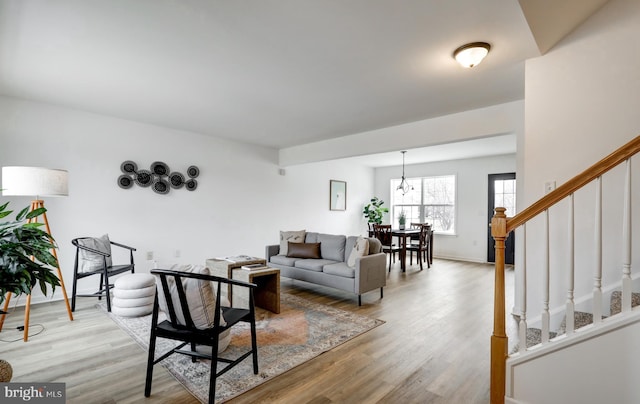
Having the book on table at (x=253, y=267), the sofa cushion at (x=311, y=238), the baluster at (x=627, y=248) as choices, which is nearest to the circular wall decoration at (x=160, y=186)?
the book on table at (x=253, y=267)

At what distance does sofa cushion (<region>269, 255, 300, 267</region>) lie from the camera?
4.66 metres

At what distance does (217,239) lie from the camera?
552 centimetres

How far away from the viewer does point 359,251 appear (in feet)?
13.1

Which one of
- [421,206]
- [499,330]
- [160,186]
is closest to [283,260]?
[160,186]

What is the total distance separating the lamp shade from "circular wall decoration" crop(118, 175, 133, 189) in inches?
51.5

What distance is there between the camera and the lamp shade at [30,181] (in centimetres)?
282

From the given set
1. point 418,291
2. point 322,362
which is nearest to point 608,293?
point 322,362

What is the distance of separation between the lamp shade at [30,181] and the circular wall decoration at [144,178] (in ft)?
4.79

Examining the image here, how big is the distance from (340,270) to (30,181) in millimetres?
3392

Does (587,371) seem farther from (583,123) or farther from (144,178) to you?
(144,178)

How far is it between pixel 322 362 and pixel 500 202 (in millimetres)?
6190

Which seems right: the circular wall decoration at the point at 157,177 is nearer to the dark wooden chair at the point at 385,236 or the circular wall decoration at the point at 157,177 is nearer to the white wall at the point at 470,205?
the dark wooden chair at the point at 385,236

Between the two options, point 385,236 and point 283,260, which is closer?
point 283,260

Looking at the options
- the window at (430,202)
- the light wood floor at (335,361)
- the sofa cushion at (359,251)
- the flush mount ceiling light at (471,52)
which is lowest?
the light wood floor at (335,361)
